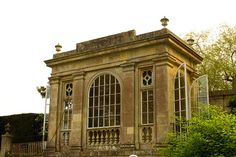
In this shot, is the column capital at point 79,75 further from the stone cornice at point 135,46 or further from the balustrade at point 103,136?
the balustrade at point 103,136

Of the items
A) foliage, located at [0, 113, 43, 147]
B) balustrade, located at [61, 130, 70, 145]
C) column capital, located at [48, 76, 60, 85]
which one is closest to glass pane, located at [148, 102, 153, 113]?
balustrade, located at [61, 130, 70, 145]

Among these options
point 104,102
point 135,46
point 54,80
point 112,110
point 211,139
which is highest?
point 135,46

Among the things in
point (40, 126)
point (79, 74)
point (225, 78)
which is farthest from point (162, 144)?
point (225, 78)

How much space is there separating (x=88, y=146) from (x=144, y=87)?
3.35 metres

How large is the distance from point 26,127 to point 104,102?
894 cm

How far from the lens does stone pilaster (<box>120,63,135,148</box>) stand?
13.5m

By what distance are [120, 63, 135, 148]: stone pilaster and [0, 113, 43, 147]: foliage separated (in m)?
9.07

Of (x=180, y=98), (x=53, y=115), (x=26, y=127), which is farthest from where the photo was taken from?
(x=26, y=127)

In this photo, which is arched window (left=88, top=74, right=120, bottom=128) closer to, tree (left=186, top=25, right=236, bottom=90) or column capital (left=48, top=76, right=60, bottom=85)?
column capital (left=48, top=76, right=60, bottom=85)

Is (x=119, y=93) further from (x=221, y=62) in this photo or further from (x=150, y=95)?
(x=221, y=62)

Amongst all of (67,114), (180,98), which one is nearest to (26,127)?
(67,114)

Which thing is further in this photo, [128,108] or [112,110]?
[112,110]

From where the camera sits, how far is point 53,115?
16.0 metres

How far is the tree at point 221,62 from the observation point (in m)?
23.6
